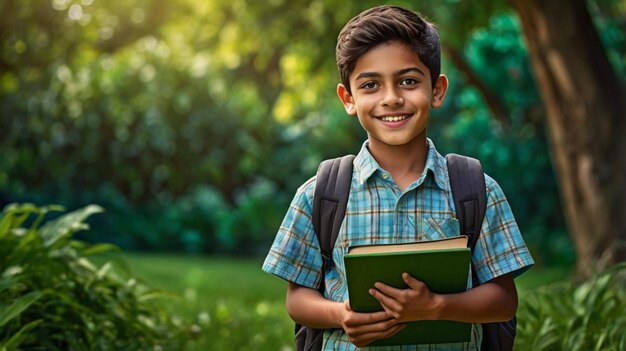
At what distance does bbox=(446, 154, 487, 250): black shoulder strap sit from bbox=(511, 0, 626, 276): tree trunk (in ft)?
15.1

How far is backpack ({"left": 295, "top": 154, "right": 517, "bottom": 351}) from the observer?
2.48 meters

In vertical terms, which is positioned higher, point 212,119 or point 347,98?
point 347,98

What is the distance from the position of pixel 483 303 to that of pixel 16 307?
1999mm

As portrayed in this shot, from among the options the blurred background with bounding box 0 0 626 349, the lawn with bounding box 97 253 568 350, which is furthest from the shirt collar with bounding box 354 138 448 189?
the blurred background with bounding box 0 0 626 349

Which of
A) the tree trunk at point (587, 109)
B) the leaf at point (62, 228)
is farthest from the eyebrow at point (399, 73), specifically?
the tree trunk at point (587, 109)

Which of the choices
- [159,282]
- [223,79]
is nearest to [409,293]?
[159,282]

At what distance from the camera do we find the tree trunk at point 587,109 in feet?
22.8

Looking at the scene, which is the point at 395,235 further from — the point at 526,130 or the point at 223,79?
the point at 223,79

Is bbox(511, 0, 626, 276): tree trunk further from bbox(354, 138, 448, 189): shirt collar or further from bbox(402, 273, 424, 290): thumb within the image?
bbox(402, 273, 424, 290): thumb

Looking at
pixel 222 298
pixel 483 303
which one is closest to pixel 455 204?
pixel 483 303

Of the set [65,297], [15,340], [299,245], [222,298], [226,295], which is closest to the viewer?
[299,245]

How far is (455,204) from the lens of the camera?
8.18 feet

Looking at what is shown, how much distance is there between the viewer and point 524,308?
14.9 ft

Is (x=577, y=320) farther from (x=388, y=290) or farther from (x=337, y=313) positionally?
(x=388, y=290)
